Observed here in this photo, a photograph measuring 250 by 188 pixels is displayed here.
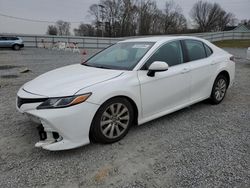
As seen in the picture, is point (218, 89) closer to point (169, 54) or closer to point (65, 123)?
point (169, 54)

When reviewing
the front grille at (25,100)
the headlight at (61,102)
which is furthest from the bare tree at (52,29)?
the headlight at (61,102)

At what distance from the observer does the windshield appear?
3495 mm

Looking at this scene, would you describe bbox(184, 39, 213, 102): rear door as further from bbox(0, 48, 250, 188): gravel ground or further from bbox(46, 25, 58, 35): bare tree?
bbox(46, 25, 58, 35): bare tree

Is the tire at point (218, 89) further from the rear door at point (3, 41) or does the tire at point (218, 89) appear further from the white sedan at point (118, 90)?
the rear door at point (3, 41)

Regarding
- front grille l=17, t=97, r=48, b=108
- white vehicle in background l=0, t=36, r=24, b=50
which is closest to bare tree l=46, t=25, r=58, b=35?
white vehicle in background l=0, t=36, r=24, b=50

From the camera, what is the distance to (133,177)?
244 cm

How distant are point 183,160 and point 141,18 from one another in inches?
1851

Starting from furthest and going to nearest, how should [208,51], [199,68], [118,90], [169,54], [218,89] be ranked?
[218,89], [208,51], [199,68], [169,54], [118,90]

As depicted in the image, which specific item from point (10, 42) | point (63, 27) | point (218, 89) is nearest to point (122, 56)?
point (218, 89)

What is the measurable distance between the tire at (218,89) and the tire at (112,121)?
85.5 inches

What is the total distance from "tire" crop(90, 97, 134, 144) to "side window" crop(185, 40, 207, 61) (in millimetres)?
1710

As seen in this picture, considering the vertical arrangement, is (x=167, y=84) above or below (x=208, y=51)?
below

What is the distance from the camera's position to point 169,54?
149 inches

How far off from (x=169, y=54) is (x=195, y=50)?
2.58 feet
